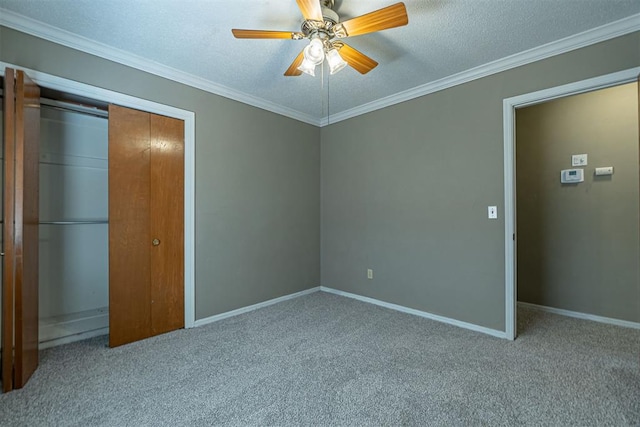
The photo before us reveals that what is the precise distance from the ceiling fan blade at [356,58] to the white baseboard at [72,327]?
314 centimetres

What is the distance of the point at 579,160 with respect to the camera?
3.12m

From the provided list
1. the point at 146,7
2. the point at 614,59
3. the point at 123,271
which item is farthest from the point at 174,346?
the point at 614,59

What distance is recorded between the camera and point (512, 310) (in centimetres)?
252

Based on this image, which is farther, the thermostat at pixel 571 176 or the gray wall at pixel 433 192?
the thermostat at pixel 571 176

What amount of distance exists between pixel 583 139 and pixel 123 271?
479 cm

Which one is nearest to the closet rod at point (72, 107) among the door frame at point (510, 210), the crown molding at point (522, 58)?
the crown molding at point (522, 58)

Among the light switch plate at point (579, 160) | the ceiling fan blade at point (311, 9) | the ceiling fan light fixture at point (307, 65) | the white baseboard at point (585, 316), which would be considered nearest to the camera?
the ceiling fan blade at point (311, 9)

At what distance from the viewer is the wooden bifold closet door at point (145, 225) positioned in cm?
242

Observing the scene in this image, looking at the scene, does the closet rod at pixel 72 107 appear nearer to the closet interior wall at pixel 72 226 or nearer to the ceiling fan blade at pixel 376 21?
the closet interior wall at pixel 72 226

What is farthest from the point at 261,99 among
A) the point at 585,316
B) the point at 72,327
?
the point at 585,316

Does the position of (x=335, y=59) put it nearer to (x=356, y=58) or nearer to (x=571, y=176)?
(x=356, y=58)

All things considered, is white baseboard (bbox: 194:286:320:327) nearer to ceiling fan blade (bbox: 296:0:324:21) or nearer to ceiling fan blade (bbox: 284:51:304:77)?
ceiling fan blade (bbox: 284:51:304:77)

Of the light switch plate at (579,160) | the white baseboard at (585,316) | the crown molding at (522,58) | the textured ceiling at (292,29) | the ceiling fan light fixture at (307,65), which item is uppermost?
the textured ceiling at (292,29)

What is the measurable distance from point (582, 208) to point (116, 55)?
4.79m
